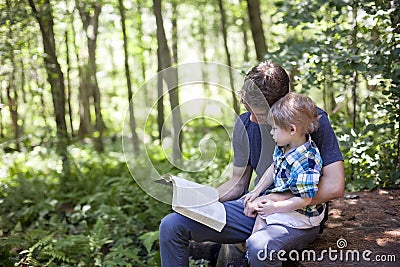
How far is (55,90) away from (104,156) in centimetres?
251

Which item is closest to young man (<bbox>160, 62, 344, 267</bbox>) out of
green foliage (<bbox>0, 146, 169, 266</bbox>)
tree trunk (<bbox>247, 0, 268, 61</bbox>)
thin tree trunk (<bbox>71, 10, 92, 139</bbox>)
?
green foliage (<bbox>0, 146, 169, 266</bbox>)

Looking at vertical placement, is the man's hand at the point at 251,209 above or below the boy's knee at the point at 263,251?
above

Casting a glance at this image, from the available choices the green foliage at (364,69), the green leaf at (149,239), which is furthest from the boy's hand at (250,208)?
the green foliage at (364,69)

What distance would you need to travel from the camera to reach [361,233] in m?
3.41

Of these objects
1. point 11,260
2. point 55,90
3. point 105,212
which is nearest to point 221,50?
point 55,90

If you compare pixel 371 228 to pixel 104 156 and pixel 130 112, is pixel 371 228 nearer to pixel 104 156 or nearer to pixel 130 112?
pixel 130 112

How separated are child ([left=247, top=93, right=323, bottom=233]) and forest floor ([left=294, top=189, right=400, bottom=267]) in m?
0.24

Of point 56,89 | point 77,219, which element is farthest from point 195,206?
point 56,89

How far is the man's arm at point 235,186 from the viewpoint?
11.7 feet

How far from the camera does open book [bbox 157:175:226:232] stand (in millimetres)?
3133

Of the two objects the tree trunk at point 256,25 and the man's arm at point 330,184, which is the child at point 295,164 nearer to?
the man's arm at point 330,184

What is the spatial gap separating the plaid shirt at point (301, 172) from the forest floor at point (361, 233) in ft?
0.96

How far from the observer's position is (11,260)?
167 inches

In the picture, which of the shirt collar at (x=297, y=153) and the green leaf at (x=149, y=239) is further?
the green leaf at (x=149, y=239)
